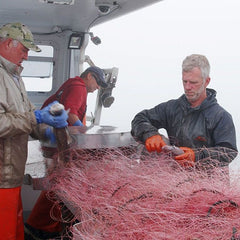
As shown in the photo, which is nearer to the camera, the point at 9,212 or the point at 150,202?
the point at 150,202

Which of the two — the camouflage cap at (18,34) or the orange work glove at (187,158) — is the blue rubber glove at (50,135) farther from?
the orange work glove at (187,158)

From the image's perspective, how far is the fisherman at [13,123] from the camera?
300 centimetres

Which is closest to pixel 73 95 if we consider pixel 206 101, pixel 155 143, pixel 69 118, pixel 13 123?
pixel 69 118

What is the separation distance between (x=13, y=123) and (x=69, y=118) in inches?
66.2

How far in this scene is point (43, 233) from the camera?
391cm

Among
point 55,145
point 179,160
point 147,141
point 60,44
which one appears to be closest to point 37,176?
point 55,145

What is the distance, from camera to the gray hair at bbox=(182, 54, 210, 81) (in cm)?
287

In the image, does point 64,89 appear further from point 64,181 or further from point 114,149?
point 64,181

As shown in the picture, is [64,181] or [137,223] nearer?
[137,223]

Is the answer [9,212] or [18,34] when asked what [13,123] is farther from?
[18,34]

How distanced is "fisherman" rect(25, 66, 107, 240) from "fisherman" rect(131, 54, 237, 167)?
0.93 meters

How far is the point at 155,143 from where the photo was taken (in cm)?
286

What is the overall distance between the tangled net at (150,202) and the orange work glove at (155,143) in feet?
0.54

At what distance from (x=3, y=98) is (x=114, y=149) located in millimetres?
1017
